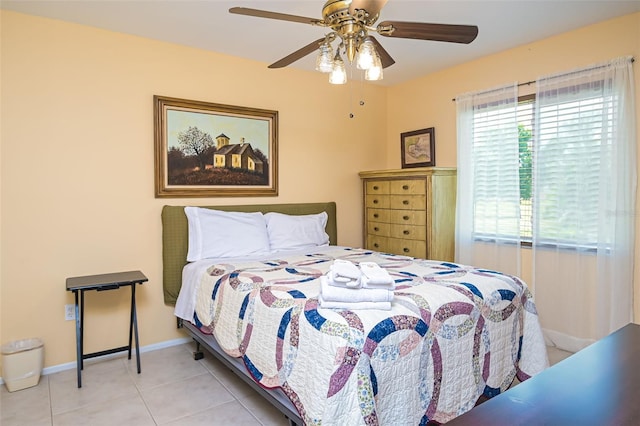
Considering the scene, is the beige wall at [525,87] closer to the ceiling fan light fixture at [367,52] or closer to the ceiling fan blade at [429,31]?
the ceiling fan blade at [429,31]

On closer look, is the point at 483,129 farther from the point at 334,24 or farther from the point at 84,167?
the point at 84,167

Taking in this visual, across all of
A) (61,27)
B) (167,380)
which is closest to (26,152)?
(61,27)

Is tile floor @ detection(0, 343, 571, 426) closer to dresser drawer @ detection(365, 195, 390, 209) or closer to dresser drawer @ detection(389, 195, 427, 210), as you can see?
dresser drawer @ detection(389, 195, 427, 210)

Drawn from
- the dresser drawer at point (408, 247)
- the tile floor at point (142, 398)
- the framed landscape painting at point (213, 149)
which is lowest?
the tile floor at point (142, 398)

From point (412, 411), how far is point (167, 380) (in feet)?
5.93

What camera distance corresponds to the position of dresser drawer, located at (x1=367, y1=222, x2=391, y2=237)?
4199 mm

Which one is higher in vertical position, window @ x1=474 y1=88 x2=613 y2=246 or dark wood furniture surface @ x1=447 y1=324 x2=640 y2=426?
window @ x1=474 y1=88 x2=613 y2=246

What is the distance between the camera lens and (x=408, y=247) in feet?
12.9

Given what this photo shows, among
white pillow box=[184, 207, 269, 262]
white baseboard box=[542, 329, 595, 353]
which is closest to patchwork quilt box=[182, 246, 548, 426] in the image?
white pillow box=[184, 207, 269, 262]

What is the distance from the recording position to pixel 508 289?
221 centimetres

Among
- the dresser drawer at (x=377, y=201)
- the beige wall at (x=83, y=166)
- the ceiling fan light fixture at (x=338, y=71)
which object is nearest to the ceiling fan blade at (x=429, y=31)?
the ceiling fan light fixture at (x=338, y=71)

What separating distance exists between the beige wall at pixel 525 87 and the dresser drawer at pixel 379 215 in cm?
74

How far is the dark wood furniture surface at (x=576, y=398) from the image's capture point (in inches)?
31.8

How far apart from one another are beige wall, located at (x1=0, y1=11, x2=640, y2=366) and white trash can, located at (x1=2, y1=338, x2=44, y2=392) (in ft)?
0.44
